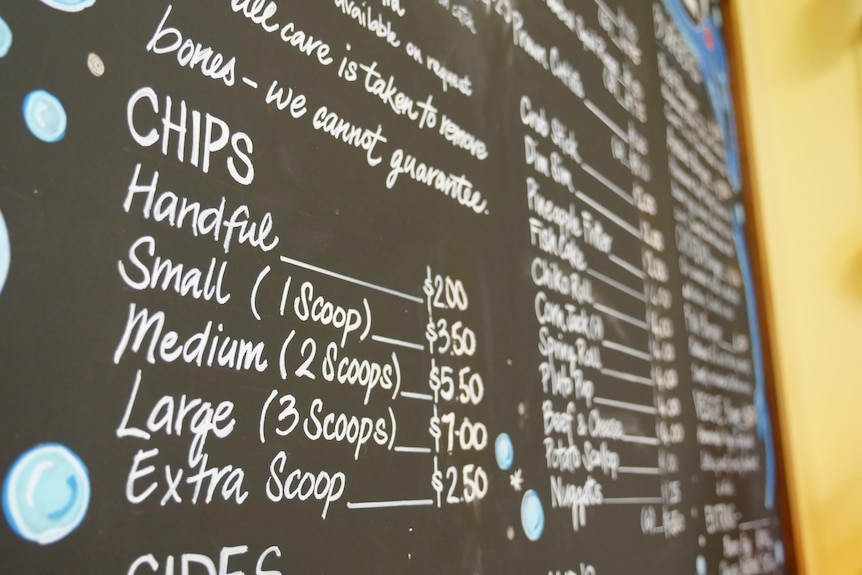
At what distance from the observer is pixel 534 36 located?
3.61ft

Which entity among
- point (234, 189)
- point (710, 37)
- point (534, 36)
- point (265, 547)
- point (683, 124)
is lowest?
point (265, 547)

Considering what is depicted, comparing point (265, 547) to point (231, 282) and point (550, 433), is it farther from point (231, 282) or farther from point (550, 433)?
point (550, 433)

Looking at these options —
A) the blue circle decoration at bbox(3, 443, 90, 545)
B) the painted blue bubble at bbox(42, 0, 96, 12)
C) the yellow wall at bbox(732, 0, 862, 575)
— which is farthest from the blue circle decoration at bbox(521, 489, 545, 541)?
the yellow wall at bbox(732, 0, 862, 575)

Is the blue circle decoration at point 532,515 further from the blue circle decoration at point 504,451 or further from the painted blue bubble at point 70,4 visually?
the painted blue bubble at point 70,4

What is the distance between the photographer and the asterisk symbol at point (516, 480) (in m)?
0.87

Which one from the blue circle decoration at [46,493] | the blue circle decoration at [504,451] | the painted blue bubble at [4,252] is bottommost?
the blue circle decoration at [46,493]

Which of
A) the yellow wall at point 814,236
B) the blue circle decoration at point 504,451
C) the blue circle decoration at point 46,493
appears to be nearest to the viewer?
the blue circle decoration at point 46,493

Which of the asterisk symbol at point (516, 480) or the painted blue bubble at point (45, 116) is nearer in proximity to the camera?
the painted blue bubble at point (45, 116)

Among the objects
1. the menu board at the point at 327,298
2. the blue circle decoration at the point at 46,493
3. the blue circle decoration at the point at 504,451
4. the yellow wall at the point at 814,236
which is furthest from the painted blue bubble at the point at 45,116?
the yellow wall at the point at 814,236

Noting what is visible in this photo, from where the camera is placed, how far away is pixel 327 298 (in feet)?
2.18

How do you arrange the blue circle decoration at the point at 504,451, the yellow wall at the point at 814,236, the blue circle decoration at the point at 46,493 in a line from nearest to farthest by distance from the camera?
1. the blue circle decoration at the point at 46,493
2. the blue circle decoration at the point at 504,451
3. the yellow wall at the point at 814,236

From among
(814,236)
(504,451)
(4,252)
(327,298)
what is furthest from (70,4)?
(814,236)

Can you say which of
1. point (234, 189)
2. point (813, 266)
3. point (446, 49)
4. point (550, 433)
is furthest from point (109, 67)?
point (813, 266)

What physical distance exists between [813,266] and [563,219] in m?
1.37
